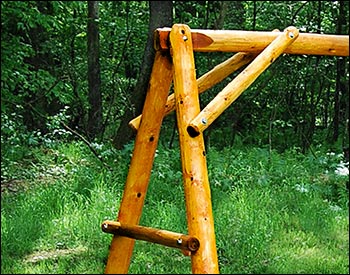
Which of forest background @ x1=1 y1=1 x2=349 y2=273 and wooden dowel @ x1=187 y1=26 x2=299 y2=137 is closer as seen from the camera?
wooden dowel @ x1=187 y1=26 x2=299 y2=137

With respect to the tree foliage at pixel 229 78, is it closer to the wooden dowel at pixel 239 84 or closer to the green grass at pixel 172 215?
the green grass at pixel 172 215

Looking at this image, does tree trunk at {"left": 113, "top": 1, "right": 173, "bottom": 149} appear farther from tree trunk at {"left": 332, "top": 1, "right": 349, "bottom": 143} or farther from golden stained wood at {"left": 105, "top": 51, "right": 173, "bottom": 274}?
golden stained wood at {"left": 105, "top": 51, "right": 173, "bottom": 274}

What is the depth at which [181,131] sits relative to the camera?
2.45 meters

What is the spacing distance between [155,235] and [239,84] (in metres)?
0.69

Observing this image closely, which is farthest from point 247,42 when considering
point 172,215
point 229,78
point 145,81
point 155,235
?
point 229,78

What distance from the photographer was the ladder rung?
2334 mm

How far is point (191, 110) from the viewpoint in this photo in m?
2.48

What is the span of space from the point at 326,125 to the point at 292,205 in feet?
12.7

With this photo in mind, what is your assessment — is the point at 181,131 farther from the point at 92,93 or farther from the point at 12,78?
the point at 92,93

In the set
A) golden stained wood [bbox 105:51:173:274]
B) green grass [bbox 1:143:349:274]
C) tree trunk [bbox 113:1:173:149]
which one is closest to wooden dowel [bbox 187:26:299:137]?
golden stained wood [bbox 105:51:173:274]

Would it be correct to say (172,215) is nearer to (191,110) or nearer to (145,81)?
(191,110)

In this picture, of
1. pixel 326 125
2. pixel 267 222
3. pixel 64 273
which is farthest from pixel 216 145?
pixel 64 273

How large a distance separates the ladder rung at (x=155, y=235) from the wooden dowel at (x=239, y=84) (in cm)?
39

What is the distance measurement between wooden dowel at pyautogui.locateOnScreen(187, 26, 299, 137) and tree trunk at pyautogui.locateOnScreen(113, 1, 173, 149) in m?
3.45
